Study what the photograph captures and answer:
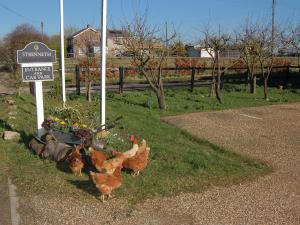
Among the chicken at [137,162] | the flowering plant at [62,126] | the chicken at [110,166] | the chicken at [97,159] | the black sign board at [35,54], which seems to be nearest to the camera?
the chicken at [110,166]

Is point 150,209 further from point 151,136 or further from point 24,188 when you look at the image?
point 151,136

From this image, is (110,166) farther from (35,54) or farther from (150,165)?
(35,54)

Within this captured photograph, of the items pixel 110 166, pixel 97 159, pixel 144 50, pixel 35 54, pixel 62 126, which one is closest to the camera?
pixel 110 166

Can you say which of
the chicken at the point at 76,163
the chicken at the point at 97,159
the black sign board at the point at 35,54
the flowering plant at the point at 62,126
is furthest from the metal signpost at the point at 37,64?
the chicken at the point at 97,159

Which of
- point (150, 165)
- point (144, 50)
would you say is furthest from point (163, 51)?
point (150, 165)

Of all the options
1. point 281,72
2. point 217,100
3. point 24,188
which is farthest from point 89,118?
point 281,72

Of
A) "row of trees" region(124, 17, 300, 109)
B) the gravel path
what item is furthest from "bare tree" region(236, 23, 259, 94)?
the gravel path

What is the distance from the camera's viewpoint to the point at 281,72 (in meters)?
22.7

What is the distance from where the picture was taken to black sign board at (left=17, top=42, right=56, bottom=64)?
7254mm

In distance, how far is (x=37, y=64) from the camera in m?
7.39

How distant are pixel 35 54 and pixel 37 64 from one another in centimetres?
19

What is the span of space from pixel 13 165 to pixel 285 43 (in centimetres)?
1537

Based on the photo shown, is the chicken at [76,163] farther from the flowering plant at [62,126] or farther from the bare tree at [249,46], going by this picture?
the bare tree at [249,46]

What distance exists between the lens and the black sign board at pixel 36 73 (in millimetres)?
7301
